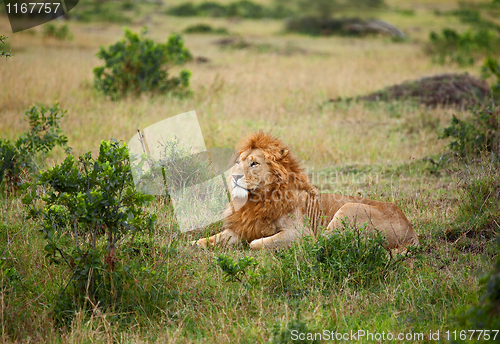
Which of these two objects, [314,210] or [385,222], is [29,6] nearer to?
[314,210]

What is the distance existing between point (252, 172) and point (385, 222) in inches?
61.0

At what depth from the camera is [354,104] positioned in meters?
12.7

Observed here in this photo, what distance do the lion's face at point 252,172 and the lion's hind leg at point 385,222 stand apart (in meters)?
0.93

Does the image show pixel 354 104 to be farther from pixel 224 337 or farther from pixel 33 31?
pixel 33 31

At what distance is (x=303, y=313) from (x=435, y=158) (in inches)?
231

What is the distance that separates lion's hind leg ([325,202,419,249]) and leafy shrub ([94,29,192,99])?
29.5 feet

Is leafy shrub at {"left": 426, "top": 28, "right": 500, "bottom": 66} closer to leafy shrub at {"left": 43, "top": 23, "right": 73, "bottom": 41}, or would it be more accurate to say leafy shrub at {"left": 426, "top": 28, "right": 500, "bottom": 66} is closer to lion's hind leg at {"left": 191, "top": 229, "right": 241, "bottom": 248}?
lion's hind leg at {"left": 191, "top": 229, "right": 241, "bottom": 248}

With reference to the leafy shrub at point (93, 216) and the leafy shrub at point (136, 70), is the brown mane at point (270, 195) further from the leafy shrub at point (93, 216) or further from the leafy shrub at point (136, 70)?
the leafy shrub at point (136, 70)

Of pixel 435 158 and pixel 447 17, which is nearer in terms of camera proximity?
pixel 435 158

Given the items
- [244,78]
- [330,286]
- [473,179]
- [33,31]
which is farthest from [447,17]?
[330,286]

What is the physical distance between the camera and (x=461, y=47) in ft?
66.2

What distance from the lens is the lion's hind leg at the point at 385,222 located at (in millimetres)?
4945

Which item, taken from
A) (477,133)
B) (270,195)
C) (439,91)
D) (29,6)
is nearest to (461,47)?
(439,91)

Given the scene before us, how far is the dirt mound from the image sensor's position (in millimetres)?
12617
